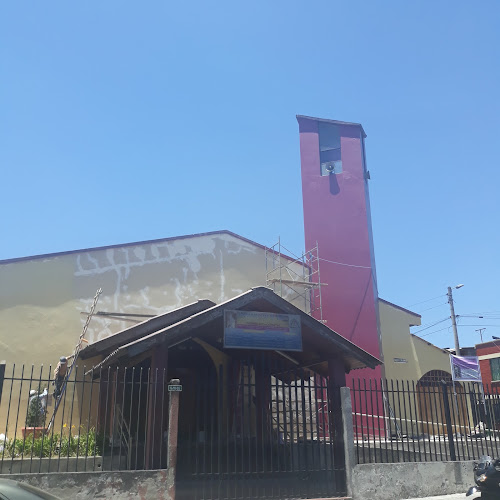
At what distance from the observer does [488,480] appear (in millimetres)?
9055

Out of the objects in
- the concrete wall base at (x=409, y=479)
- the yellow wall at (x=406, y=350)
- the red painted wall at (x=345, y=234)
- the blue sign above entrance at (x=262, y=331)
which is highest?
the red painted wall at (x=345, y=234)

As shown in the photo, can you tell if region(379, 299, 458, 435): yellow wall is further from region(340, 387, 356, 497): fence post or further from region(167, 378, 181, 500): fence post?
region(167, 378, 181, 500): fence post

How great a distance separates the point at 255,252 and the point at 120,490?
12.3m

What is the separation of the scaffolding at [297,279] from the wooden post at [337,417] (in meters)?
8.53

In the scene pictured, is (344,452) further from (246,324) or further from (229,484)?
(246,324)

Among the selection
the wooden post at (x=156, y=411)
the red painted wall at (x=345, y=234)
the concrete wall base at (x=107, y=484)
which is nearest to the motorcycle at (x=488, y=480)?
the concrete wall base at (x=107, y=484)

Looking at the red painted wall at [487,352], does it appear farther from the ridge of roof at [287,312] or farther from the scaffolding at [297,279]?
the ridge of roof at [287,312]

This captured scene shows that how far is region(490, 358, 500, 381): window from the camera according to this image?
1340 inches

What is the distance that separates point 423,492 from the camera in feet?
35.8

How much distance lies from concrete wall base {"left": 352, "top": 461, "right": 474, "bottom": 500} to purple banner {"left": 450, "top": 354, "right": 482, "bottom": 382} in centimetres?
1008

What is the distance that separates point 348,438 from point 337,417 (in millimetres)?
479

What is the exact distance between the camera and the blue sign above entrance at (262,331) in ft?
34.1

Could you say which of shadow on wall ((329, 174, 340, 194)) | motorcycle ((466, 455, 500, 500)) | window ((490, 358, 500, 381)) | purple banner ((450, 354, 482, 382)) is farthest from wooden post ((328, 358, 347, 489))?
window ((490, 358, 500, 381))

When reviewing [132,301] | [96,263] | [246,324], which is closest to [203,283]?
[132,301]
